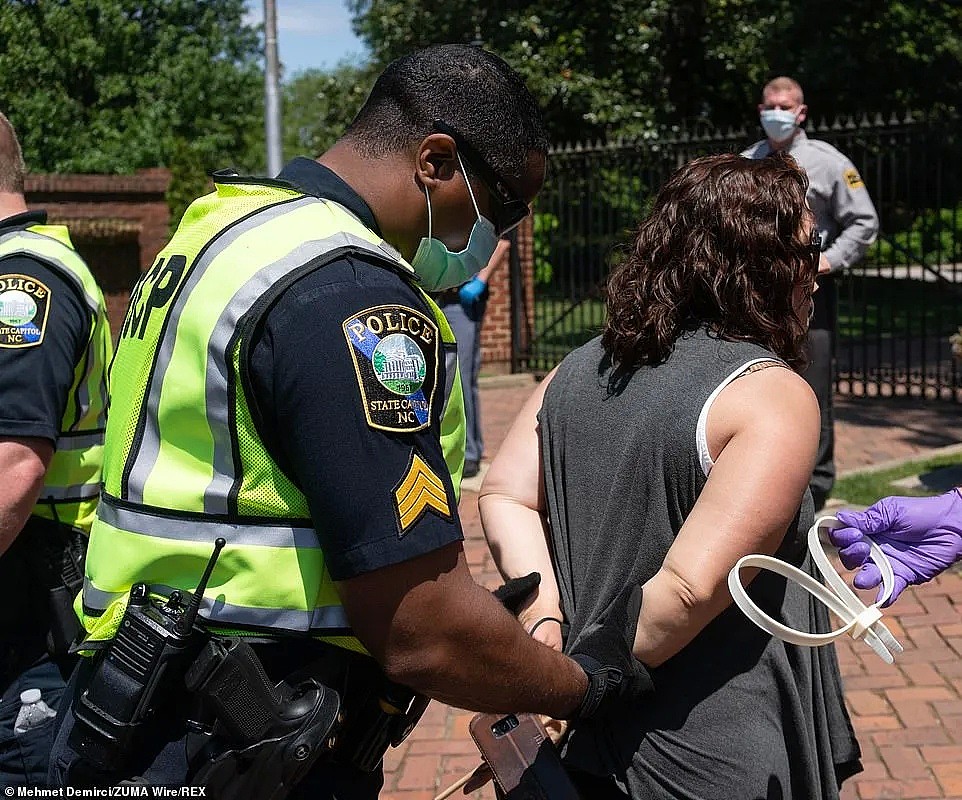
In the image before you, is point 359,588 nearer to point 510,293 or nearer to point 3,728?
point 3,728

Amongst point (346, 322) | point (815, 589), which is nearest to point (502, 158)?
point (346, 322)

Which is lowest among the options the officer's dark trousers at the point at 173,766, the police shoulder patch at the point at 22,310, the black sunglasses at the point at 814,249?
the officer's dark trousers at the point at 173,766

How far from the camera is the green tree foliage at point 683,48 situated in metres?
18.1

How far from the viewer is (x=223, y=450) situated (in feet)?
5.21

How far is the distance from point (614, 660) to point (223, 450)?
0.80 m

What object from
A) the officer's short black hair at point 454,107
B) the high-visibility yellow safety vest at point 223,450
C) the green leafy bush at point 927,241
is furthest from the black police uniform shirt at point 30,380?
the green leafy bush at point 927,241

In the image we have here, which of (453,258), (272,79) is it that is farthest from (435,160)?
(272,79)

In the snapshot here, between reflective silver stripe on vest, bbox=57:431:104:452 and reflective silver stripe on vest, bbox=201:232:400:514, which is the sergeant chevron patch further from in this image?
reflective silver stripe on vest, bbox=57:431:104:452

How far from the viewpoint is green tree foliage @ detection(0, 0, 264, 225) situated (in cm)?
2312

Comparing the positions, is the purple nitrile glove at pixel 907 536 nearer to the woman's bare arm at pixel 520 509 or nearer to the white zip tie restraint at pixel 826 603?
the white zip tie restraint at pixel 826 603

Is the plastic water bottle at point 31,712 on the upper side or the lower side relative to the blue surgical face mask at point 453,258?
lower

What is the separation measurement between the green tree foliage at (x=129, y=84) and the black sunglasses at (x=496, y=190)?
18.7 meters

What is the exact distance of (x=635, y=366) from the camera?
2232 mm

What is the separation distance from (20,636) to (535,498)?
1294mm
